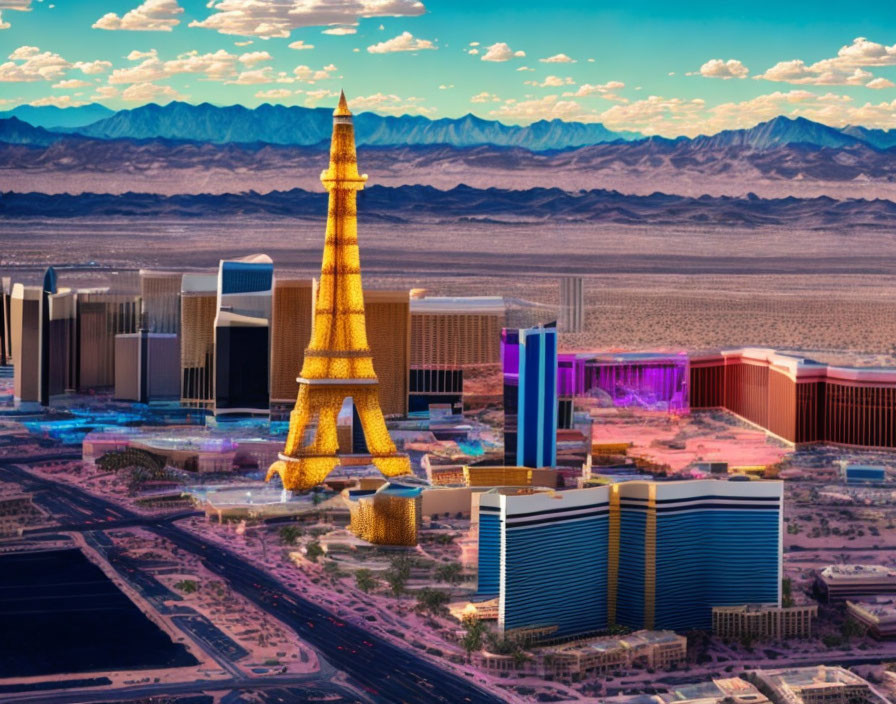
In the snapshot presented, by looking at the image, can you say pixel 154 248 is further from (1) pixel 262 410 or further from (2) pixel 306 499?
(2) pixel 306 499

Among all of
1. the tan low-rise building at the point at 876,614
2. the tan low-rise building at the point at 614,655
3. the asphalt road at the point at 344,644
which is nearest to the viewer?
the asphalt road at the point at 344,644

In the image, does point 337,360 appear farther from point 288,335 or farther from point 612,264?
point 612,264

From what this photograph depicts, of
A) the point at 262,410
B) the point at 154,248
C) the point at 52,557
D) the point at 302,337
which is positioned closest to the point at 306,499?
the point at 52,557

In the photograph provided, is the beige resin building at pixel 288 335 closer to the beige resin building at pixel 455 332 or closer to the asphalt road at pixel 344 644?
the beige resin building at pixel 455 332

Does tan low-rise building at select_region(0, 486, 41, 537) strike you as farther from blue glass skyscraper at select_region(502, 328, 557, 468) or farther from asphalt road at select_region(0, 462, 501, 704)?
blue glass skyscraper at select_region(502, 328, 557, 468)

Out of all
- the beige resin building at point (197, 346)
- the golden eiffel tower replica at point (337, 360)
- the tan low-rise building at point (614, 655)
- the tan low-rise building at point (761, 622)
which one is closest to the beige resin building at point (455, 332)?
the beige resin building at point (197, 346)

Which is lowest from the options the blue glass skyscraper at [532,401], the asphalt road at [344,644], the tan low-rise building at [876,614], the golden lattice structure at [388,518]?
the asphalt road at [344,644]

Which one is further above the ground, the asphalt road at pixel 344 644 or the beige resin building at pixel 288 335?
the beige resin building at pixel 288 335

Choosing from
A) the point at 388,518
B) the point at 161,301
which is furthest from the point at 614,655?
the point at 161,301
